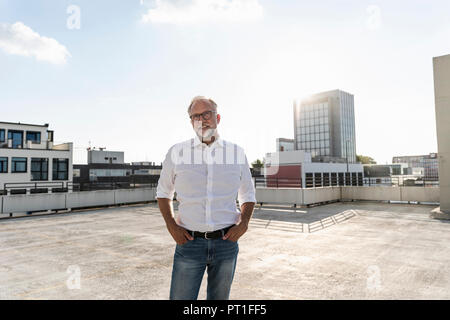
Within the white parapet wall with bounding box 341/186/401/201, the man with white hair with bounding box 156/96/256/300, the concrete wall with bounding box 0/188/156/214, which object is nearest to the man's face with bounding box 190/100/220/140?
the man with white hair with bounding box 156/96/256/300

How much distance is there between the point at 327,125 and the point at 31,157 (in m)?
94.4

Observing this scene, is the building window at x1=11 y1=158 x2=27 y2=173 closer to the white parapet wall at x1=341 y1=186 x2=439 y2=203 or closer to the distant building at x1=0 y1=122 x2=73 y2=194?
the distant building at x1=0 y1=122 x2=73 y2=194

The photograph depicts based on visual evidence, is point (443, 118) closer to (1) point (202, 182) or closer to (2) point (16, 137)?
(1) point (202, 182)

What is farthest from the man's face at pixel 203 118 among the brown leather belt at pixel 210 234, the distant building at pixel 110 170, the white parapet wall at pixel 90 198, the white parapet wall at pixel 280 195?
the distant building at pixel 110 170

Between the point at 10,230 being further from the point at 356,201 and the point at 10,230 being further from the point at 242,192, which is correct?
the point at 356,201

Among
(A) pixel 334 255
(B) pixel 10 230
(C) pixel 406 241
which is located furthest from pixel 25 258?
(C) pixel 406 241

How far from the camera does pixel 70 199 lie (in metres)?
17.7

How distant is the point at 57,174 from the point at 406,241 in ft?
99.5

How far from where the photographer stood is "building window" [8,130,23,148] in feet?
94.2

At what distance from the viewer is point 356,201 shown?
2072 cm

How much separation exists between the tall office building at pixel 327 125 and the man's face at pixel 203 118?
4117 inches

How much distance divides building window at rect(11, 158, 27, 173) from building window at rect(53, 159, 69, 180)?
Answer: 2507mm

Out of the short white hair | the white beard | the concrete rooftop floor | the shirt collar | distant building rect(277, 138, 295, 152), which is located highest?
distant building rect(277, 138, 295, 152)

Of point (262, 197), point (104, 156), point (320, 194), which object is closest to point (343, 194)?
point (320, 194)
